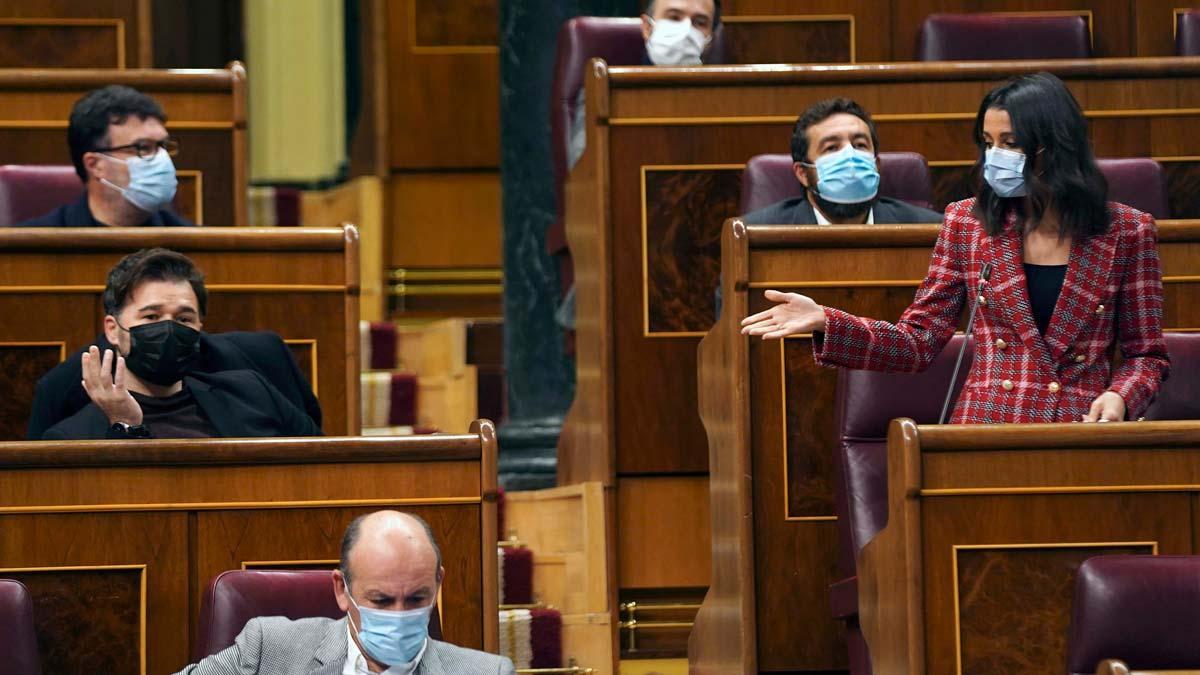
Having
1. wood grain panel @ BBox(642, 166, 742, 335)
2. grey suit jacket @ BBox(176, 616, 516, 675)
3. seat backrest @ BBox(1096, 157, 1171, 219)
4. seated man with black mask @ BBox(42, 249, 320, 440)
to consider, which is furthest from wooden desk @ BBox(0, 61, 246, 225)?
grey suit jacket @ BBox(176, 616, 516, 675)

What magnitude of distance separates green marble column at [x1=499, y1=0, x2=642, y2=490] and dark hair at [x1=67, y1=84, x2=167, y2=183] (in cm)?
61

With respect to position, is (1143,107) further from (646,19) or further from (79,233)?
(79,233)

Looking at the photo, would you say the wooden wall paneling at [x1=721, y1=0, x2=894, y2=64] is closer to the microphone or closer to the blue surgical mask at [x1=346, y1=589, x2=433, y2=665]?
the microphone

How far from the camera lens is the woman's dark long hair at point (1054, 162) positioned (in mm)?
1406

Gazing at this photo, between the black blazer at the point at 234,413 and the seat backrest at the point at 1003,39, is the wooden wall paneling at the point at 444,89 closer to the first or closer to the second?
the seat backrest at the point at 1003,39

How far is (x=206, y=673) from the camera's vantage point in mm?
1226

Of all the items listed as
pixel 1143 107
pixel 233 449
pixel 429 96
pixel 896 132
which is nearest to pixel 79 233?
pixel 233 449

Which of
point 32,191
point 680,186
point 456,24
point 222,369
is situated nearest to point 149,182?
point 32,191

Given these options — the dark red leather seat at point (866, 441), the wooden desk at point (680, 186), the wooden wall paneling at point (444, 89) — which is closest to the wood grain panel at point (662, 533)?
the wooden desk at point (680, 186)

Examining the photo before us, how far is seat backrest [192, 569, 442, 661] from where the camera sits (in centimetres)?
128

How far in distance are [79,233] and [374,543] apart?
700mm

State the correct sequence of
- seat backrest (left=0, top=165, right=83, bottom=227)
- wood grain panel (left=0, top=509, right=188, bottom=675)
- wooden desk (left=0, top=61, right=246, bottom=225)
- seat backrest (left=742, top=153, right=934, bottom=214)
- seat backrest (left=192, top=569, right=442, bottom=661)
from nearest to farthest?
seat backrest (left=192, top=569, right=442, bottom=661) → wood grain panel (left=0, top=509, right=188, bottom=675) → seat backrest (left=742, top=153, right=934, bottom=214) → seat backrest (left=0, top=165, right=83, bottom=227) → wooden desk (left=0, top=61, right=246, bottom=225)

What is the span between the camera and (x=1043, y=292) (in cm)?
142

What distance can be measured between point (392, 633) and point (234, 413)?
0.43 m
